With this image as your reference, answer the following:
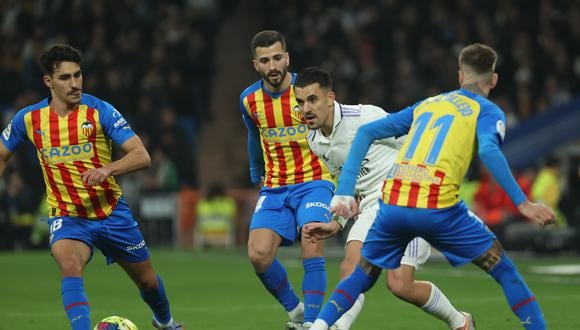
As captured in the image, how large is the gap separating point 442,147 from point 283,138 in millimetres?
2600

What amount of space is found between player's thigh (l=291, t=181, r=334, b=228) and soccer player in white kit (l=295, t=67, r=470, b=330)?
0.99 ft

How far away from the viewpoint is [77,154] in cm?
877

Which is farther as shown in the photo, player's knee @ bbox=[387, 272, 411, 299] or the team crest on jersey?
the team crest on jersey

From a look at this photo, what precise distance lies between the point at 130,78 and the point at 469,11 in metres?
6.95

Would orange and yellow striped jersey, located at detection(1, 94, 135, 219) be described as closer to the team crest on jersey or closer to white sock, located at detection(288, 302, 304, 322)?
the team crest on jersey

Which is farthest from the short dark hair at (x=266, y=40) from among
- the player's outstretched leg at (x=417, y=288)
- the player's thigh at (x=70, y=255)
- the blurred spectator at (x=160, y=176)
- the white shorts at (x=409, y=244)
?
the blurred spectator at (x=160, y=176)

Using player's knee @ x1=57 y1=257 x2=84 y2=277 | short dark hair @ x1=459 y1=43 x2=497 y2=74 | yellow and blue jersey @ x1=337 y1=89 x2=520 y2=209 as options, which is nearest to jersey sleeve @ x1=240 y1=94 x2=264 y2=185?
player's knee @ x1=57 y1=257 x2=84 y2=277

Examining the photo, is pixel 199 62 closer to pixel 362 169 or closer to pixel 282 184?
pixel 282 184

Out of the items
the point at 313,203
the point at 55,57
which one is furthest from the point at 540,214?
the point at 55,57

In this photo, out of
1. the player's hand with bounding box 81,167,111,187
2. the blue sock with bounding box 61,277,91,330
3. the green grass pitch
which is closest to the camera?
the player's hand with bounding box 81,167,111,187

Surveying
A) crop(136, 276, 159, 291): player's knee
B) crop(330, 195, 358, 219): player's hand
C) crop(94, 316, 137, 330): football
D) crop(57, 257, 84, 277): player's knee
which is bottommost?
crop(94, 316, 137, 330): football

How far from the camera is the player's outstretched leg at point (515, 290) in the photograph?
7375 millimetres

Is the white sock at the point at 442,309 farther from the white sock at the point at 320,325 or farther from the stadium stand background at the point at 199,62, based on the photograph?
the stadium stand background at the point at 199,62

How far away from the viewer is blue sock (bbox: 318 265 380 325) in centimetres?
750
